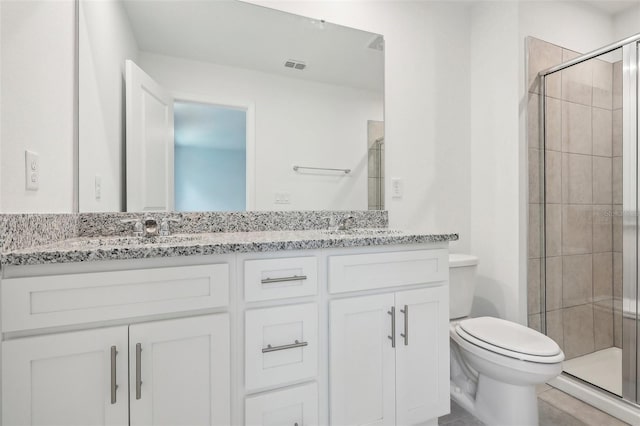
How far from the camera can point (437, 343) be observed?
1411 mm

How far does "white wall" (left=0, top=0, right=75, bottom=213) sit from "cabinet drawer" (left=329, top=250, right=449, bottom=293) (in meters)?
1.01

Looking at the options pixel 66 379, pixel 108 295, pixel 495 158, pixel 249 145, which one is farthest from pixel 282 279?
pixel 495 158

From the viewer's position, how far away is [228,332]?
108 centimetres

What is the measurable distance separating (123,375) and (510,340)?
1.49 m

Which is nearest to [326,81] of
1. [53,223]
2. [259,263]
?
[259,263]

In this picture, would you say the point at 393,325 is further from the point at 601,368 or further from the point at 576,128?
the point at 576,128

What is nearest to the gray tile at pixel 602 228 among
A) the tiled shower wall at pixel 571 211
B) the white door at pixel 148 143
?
the tiled shower wall at pixel 571 211

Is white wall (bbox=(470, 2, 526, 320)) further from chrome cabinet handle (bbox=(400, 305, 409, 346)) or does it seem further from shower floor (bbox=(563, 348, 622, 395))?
chrome cabinet handle (bbox=(400, 305, 409, 346))

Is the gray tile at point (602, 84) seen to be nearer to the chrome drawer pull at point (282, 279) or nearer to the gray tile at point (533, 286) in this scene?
the gray tile at point (533, 286)

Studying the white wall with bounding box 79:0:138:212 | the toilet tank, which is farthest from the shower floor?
the white wall with bounding box 79:0:138:212

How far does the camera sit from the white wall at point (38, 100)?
0.98 metres

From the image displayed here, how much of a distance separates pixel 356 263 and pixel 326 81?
1100 millimetres

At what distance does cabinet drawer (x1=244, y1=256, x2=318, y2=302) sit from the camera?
112 centimetres

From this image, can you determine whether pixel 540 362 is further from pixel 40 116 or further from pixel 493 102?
pixel 40 116
